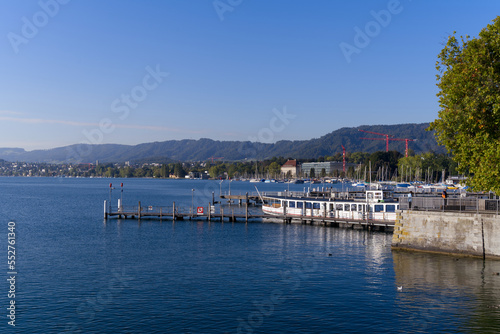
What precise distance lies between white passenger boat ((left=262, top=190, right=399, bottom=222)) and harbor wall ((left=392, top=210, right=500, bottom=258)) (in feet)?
42.9

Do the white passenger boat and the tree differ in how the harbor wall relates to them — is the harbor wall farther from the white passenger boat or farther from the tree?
the white passenger boat

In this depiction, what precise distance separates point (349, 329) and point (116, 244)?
3121 centimetres

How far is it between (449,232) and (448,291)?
31.2 ft

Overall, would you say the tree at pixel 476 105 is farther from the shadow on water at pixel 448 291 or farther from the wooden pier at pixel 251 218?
the wooden pier at pixel 251 218

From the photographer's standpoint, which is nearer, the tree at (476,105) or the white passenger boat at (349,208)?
the tree at (476,105)

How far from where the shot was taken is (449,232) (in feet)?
125

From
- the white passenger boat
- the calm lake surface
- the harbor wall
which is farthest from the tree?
the white passenger boat

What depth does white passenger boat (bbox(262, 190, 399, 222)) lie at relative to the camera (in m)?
57.4

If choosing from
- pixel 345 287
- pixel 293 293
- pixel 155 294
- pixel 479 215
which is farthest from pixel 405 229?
pixel 155 294

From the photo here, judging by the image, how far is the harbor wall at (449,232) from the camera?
3600 cm

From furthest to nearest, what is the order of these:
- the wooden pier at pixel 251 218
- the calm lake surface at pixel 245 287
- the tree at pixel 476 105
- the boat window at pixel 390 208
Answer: the wooden pier at pixel 251 218 → the boat window at pixel 390 208 → the tree at pixel 476 105 → the calm lake surface at pixel 245 287

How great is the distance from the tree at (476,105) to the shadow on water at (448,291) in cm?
607

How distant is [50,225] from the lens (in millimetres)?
65500

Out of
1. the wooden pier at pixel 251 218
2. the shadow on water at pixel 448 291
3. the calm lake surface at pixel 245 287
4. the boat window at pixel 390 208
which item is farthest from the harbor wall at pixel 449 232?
the boat window at pixel 390 208
